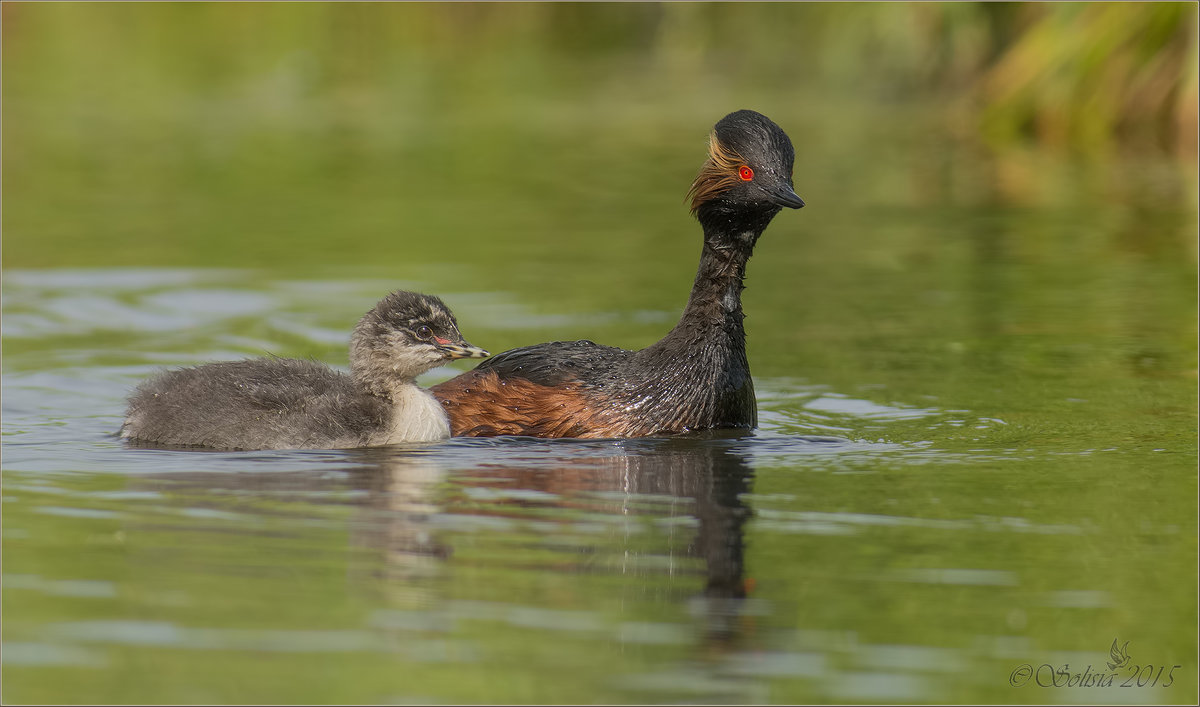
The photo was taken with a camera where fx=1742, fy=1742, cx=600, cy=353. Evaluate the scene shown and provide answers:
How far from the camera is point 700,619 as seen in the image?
631 centimetres

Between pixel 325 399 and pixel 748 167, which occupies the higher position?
pixel 748 167

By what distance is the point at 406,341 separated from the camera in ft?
30.5

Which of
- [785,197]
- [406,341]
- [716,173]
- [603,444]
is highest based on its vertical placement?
[716,173]

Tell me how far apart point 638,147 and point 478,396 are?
554 inches

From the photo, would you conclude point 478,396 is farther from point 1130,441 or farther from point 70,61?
point 70,61

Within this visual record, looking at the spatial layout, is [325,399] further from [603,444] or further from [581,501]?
[581,501]

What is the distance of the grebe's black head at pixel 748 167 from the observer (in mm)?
9336

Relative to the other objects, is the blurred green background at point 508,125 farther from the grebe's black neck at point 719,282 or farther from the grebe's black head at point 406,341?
the grebe's black head at point 406,341

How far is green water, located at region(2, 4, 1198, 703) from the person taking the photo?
235 inches

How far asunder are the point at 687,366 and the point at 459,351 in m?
1.29

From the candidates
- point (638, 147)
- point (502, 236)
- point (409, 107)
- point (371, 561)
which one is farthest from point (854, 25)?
point (371, 561)

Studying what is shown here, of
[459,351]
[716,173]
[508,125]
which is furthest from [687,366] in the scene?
[508,125]

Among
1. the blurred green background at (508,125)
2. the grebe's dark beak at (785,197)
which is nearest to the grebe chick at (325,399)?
the grebe's dark beak at (785,197)

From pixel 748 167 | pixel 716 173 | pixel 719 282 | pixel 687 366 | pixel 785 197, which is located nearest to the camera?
pixel 785 197
